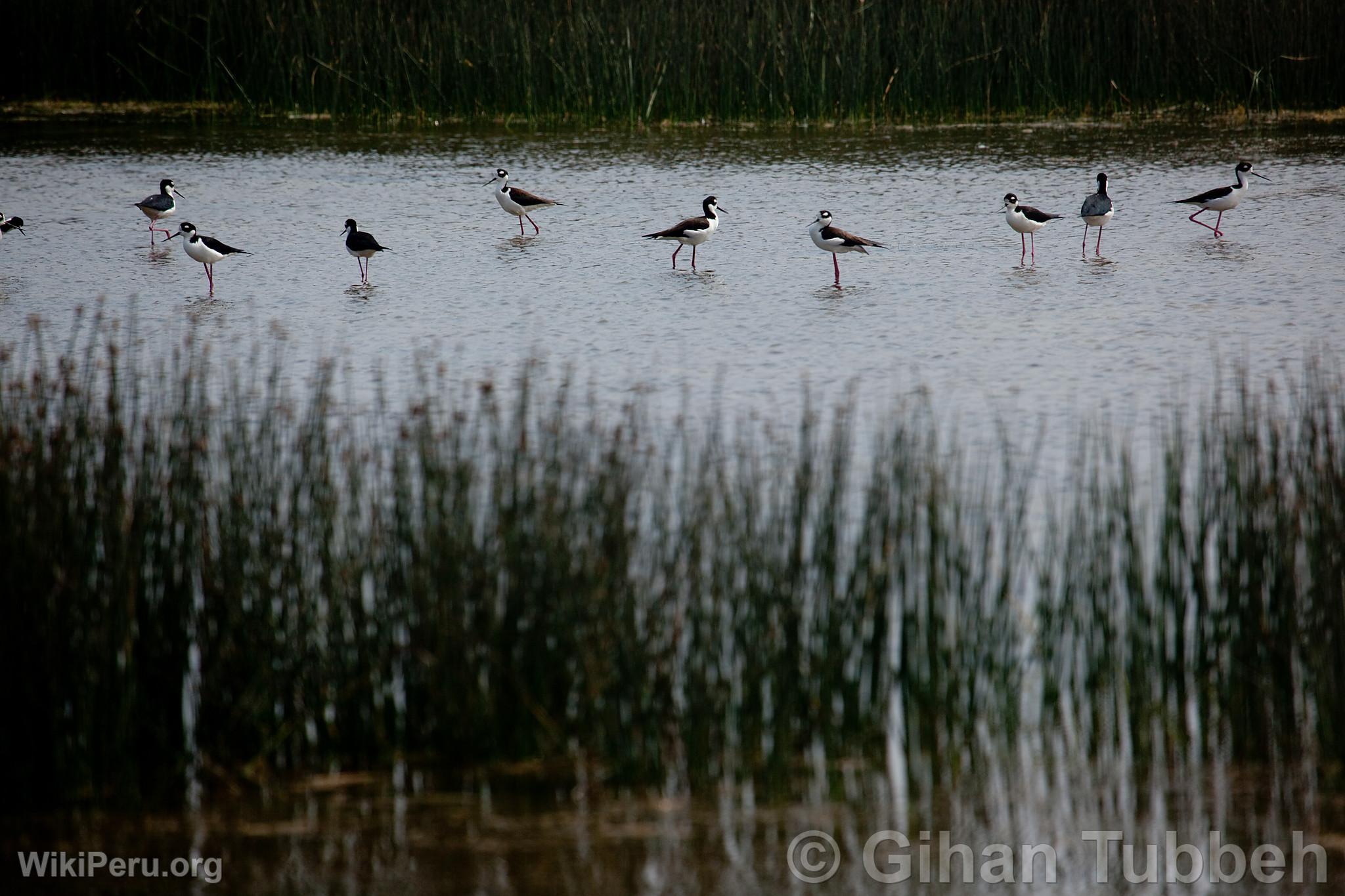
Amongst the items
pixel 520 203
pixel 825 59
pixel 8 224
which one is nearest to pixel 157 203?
pixel 8 224

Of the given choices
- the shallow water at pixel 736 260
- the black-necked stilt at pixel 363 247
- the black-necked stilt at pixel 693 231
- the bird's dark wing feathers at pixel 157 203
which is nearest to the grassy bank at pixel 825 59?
the shallow water at pixel 736 260

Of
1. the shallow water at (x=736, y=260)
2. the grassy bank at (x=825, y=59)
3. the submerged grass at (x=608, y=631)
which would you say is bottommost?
the submerged grass at (x=608, y=631)

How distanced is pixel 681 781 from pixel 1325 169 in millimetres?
10378

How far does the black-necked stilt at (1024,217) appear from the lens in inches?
397

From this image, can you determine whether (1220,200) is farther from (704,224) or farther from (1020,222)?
(704,224)

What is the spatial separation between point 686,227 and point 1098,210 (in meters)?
2.71

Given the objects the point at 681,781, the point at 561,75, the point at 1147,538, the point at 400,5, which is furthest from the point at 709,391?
the point at 400,5

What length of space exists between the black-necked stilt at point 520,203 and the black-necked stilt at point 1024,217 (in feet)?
11.1

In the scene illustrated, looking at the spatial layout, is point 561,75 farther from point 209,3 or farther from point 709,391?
point 709,391

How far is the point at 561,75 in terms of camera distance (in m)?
15.5

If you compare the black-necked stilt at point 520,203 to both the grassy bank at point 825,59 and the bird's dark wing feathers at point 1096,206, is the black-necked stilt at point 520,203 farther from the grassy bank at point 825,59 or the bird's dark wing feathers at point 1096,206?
the grassy bank at point 825,59

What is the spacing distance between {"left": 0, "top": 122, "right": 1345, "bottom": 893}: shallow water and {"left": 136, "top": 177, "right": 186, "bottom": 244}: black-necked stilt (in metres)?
0.33

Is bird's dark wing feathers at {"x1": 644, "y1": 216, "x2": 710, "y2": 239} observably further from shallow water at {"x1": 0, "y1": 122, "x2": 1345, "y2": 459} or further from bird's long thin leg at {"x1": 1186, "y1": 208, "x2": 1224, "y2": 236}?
bird's long thin leg at {"x1": 1186, "y1": 208, "x2": 1224, "y2": 236}

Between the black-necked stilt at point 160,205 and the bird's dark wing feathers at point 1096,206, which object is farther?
the black-necked stilt at point 160,205
